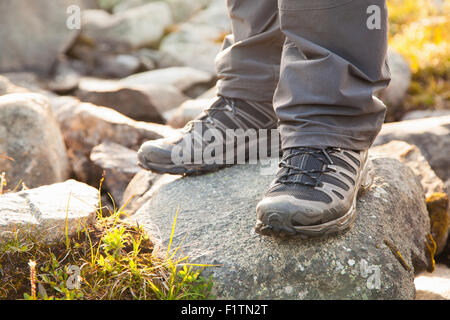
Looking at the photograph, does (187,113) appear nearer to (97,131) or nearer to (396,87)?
(97,131)

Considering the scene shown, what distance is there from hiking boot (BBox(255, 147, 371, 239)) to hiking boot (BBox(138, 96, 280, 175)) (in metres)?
0.59

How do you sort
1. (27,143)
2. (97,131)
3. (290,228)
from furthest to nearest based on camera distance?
1. (97,131)
2. (27,143)
3. (290,228)

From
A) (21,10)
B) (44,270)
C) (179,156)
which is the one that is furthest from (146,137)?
(21,10)

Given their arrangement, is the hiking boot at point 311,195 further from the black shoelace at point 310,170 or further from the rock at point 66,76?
the rock at point 66,76

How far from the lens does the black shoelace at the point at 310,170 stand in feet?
5.16

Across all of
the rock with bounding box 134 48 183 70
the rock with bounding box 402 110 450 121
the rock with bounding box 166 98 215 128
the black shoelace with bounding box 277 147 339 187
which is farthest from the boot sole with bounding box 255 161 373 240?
the rock with bounding box 134 48 183 70

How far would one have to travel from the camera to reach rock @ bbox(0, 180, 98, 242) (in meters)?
1.62

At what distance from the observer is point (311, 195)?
1521 mm

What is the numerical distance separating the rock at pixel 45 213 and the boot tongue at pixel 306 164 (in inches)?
33.0

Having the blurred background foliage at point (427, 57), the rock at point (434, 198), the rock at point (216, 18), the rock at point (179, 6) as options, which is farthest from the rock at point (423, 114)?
the rock at point (179, 6)

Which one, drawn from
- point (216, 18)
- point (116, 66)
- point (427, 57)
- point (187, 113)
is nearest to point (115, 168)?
point (187, 113)

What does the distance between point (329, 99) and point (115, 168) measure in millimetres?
1676

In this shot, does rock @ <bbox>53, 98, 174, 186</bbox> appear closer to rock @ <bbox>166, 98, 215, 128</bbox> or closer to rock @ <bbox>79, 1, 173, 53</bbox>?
rock @ <bbox>166, 98, 215, 128</bbox>
